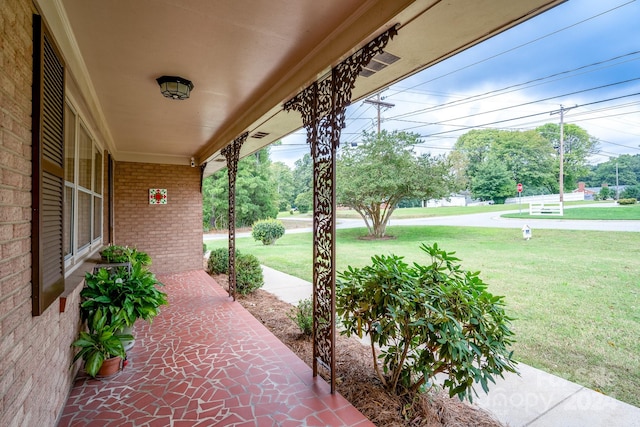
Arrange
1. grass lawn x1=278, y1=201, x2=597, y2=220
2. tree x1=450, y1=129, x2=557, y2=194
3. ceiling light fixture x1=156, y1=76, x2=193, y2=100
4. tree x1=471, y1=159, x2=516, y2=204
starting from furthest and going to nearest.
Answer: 1. grass lawn x1=278, y1=201, x2=597, y2=220
2. tree x1=471, y1=159, x2=516, y2=204
3. tree x1=450, y1=129, x2=557, y2=194
4. ceiling light fixture x1=156, y1=76, x2=193, y2=100

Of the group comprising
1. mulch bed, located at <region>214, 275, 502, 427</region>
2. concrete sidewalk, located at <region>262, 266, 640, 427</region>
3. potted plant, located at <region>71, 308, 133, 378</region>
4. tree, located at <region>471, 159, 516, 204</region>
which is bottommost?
concrete sidewalk, located at <region>262, 266, 640, 427</region>

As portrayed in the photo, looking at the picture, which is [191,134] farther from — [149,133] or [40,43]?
[40,43]

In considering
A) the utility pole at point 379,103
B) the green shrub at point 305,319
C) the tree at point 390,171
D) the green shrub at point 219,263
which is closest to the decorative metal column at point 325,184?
the green shrub at point 305,319

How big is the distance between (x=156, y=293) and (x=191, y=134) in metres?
2.78

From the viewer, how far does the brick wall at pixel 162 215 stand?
20.2 ft

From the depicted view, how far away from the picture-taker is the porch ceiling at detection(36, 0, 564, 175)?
1.55m

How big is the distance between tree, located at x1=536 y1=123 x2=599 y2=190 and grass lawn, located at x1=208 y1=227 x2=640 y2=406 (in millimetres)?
2704

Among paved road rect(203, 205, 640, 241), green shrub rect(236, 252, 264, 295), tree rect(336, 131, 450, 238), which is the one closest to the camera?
green shrub rect(236, 252, 264, 295)

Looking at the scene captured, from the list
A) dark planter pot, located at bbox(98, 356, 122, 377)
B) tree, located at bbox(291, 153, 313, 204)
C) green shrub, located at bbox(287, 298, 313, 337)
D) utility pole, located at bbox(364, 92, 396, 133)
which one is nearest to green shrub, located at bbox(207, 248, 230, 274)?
green shrub, located at bbox(287, 298, 313, 337)

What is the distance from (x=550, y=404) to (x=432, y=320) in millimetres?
1323

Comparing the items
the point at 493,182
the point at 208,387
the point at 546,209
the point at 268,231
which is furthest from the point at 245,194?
the point at 208,387

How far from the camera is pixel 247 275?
515 centimetres

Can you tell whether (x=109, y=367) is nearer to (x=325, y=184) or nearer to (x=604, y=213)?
(x=325, y=184)

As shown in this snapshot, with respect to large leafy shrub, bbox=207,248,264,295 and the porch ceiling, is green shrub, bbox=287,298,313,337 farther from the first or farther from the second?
the porch ceiling
